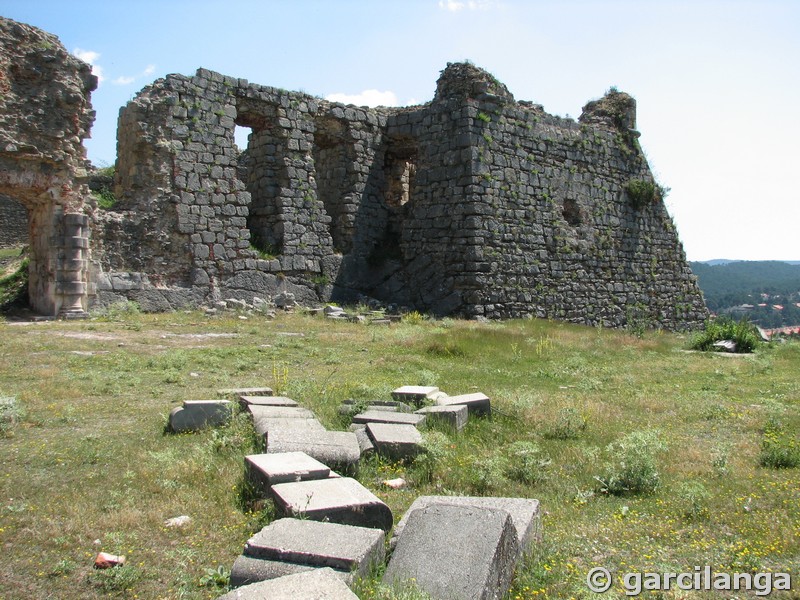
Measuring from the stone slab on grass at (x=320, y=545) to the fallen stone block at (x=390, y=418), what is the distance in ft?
7.54

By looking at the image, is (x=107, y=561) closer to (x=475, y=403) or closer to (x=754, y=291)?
(x=475, y=403)

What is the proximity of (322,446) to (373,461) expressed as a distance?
1.58 ft

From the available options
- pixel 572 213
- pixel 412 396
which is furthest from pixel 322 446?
pixel 572 213

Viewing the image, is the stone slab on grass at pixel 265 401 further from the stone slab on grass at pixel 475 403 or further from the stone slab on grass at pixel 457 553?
the stone slab on grass at pixel 457 553

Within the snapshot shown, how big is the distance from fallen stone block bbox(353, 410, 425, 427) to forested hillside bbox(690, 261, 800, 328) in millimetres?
28549

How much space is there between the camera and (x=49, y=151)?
39.9 feet

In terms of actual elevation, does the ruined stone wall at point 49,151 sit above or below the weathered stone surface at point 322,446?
above

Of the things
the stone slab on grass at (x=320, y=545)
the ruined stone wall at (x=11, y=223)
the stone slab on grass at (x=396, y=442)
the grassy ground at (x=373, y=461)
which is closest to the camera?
the stone slab on grass at (x=320, y=545)

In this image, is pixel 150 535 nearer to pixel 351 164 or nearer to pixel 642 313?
pixel 351 164

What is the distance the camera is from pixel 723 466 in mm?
5094

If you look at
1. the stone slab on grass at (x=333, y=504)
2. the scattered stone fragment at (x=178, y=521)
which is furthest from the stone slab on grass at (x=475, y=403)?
the scattered stone fragment at (x=178, y=521)

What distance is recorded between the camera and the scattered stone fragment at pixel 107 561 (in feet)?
11.1

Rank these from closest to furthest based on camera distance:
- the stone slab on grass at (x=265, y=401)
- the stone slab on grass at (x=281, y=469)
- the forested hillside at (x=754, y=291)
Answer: the stone slab on grass at (x=281, y=469), the stone slab on grass at (x=265, y=401), the forested hillside at (x=754, y=291)

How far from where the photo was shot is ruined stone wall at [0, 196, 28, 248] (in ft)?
77.5
